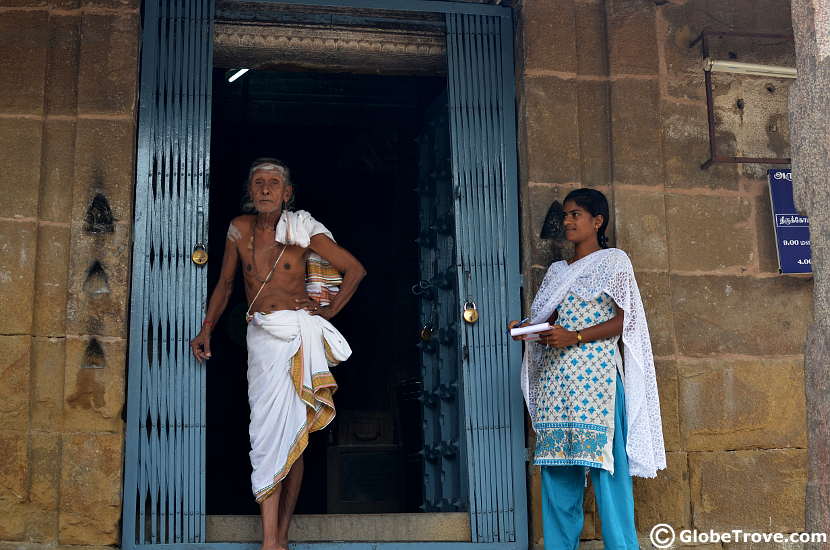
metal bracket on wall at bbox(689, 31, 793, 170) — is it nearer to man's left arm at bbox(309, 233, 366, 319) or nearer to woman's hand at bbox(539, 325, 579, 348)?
woman's hand at bbox(539, 325, 579, 348)

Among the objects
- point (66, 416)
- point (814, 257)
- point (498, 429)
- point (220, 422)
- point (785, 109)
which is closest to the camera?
point (814, 257)

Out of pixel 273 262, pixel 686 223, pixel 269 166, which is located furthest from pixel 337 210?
pixel 686 223

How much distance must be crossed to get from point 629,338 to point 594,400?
35 cm

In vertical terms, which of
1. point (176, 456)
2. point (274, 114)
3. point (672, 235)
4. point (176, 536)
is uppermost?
point (274, 114)

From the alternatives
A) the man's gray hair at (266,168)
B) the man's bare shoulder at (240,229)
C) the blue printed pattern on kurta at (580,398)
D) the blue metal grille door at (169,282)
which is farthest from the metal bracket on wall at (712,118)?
the blue metal grille door at (169,282)

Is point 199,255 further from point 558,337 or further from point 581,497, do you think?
point 581,497

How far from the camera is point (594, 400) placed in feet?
16.8

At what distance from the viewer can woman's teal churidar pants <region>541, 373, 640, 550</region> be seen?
16.5 feet

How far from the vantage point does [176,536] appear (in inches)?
212

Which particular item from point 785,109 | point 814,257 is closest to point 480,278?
point 785,109

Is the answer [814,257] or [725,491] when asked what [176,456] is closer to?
[725,491]

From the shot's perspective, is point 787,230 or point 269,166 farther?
point 787,230

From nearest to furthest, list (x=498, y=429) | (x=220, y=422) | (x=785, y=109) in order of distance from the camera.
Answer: (x=498, y=429), (x=785, y=109), (x=220, y=422)

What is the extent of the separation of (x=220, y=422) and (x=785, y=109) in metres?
5.03
